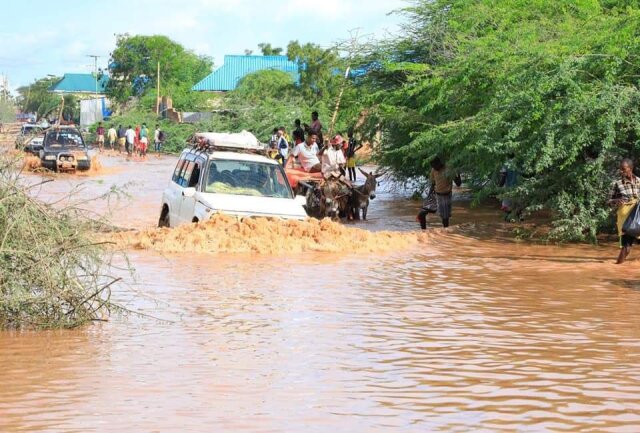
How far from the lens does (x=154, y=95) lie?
80.0 m

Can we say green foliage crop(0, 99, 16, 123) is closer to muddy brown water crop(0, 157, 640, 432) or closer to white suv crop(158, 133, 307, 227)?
muddy brown water crop(0, 157, 640, 432)

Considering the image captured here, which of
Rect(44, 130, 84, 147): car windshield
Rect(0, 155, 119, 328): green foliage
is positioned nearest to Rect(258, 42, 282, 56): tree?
Rect(44, 130, 84, 147): car windshield

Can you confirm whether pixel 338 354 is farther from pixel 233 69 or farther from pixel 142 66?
pixel 142 66

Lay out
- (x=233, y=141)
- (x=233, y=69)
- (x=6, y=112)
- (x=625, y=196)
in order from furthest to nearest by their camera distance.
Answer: (x=233, y=69), (x=233, y=141), (x=625, y=196), (x=6, y=112)

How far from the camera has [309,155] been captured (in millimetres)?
21094

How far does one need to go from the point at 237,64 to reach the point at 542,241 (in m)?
68.9

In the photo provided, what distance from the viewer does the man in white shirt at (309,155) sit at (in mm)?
21094

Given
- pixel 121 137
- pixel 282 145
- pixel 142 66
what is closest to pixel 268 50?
pixel 142 66

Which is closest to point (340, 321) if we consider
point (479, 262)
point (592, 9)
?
point (479, 262)

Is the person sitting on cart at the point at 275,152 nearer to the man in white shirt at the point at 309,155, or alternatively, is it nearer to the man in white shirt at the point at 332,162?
the man in white shirt at the point at 309,155

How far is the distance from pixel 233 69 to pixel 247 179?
227ft

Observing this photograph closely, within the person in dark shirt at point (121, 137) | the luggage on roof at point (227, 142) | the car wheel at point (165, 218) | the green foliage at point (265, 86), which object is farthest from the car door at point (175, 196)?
the person in dark shirt at point (121, 137)

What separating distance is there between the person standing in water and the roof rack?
132 inches

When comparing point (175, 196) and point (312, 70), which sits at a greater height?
point (312, 70)
